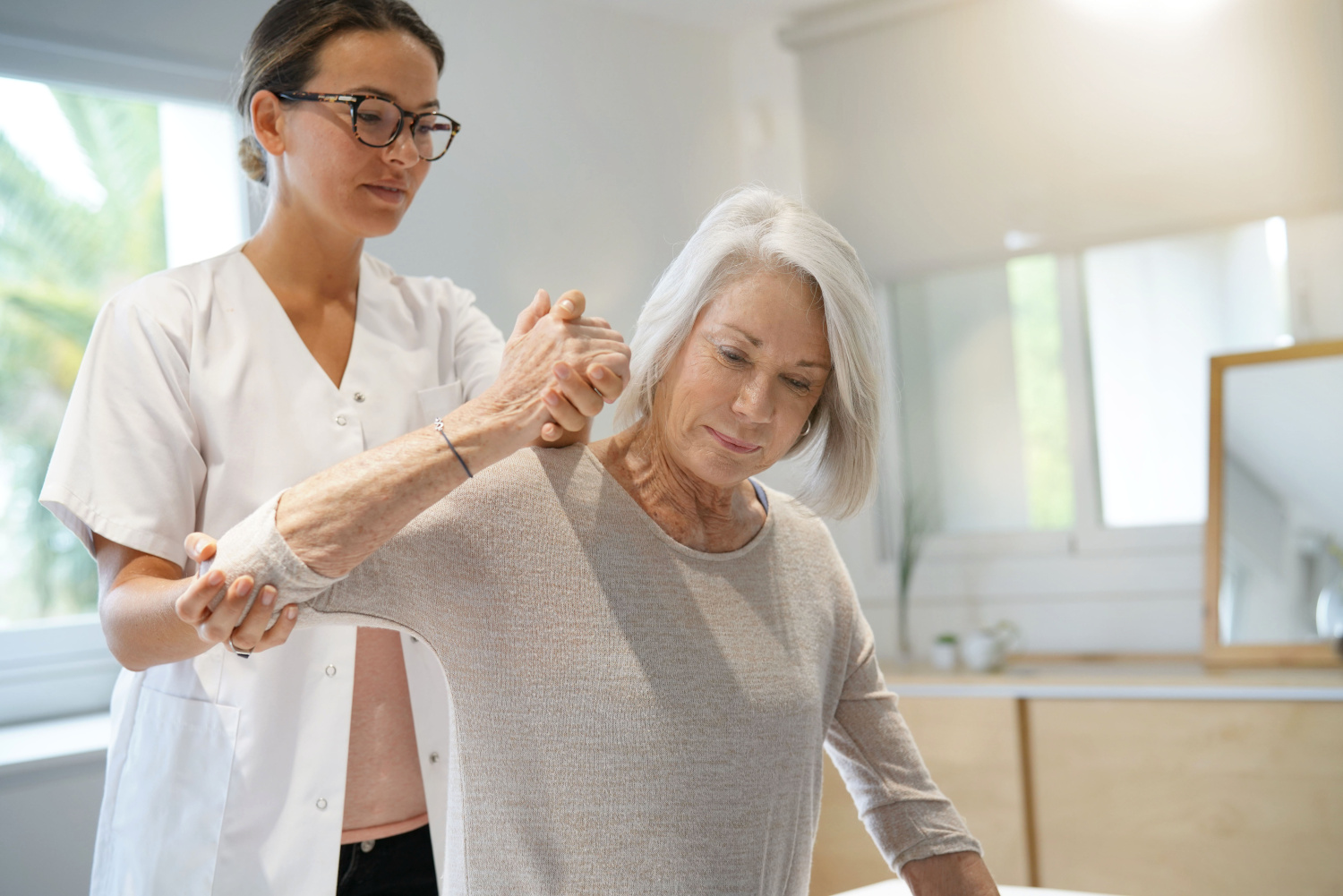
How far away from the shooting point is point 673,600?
126 cm

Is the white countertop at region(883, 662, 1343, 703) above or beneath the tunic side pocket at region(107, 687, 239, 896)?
Result: beneath

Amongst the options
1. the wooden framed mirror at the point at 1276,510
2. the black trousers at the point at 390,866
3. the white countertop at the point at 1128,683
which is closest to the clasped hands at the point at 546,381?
the black trousers at the point at 390,866

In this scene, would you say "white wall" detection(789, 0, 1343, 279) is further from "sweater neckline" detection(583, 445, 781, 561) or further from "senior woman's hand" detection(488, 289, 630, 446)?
"senior woman's hand" detection(488, 289, 630, 446)

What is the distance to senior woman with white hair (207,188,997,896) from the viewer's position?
1149 mm

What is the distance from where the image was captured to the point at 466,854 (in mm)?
1166

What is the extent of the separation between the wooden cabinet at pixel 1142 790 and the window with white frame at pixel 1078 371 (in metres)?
0.85

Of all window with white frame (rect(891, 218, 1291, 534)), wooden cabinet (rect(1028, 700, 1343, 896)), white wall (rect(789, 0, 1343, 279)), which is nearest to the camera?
wooden cabinet (rect(1028, 700, 1343, 896))

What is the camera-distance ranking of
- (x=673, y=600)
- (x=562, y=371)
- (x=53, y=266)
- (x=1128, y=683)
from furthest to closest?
(x=1128, y=683)
(x=53, y=266)
(x=673, y=600)
(x=562, y=371)

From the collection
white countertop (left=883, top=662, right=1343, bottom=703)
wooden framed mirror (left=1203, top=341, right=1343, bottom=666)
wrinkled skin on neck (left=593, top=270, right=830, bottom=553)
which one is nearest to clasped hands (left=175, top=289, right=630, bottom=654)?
wrinkled skin on neck (left=593, top=270, right=830, bottom=553)

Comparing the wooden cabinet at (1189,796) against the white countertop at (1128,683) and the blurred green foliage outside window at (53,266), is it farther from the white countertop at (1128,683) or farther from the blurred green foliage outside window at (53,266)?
the blurred green foliage outside window at (53,266)

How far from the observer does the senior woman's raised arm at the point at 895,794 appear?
1386mm

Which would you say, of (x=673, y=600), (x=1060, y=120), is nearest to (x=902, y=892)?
(x=673, y=600)

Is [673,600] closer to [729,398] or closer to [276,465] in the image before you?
[729,398]

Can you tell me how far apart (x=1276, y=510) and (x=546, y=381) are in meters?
2.83
